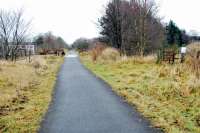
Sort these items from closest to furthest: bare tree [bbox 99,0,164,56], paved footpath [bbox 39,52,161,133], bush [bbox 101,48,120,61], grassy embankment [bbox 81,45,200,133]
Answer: paved footpath [bbox 39,52,161,133] → grassy embankment [bbox 81,45,200,133] → bush [bbox 101,48,120,61] → bare tree [bbox 99,0,164,56]

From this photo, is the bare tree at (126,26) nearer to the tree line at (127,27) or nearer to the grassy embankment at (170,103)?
the tree line at (127,27)

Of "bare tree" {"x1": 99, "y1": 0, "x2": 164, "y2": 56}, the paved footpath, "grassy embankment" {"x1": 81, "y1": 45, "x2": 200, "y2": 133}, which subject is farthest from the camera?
"bare tree" {"x1": 99, "y1": 0, "x2": 164, "y2": 56}

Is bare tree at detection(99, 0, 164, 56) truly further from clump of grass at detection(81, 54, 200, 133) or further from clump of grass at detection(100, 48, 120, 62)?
clump of grass at detection(81, 54, 200, 133)

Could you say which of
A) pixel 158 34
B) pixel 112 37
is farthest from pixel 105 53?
pixel 158 34

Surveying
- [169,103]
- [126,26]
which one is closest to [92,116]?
[169,103]

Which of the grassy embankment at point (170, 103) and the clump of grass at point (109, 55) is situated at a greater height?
the clump of grass at point (109, 55)

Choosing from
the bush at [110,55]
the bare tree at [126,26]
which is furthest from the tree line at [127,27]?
the bush at [110,55]

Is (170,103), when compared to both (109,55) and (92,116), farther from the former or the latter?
(109,55)

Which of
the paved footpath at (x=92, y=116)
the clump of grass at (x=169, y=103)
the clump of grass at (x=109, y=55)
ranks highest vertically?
the clump of grass at (x=109, y=55)

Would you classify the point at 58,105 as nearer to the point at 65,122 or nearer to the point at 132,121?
the point at 65,122

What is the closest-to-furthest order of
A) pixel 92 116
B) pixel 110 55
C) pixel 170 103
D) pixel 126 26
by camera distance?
1. pixel 92 116
2. pixel 170 103
3. pixel 110 55
4. pixel 126 26

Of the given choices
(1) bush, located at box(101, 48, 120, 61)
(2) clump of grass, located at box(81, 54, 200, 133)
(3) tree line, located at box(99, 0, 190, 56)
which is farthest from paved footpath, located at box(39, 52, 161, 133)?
(3) tree line, located at box(99, 0, 190, 56)

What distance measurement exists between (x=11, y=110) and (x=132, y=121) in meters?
4.13

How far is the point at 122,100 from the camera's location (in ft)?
37.7
